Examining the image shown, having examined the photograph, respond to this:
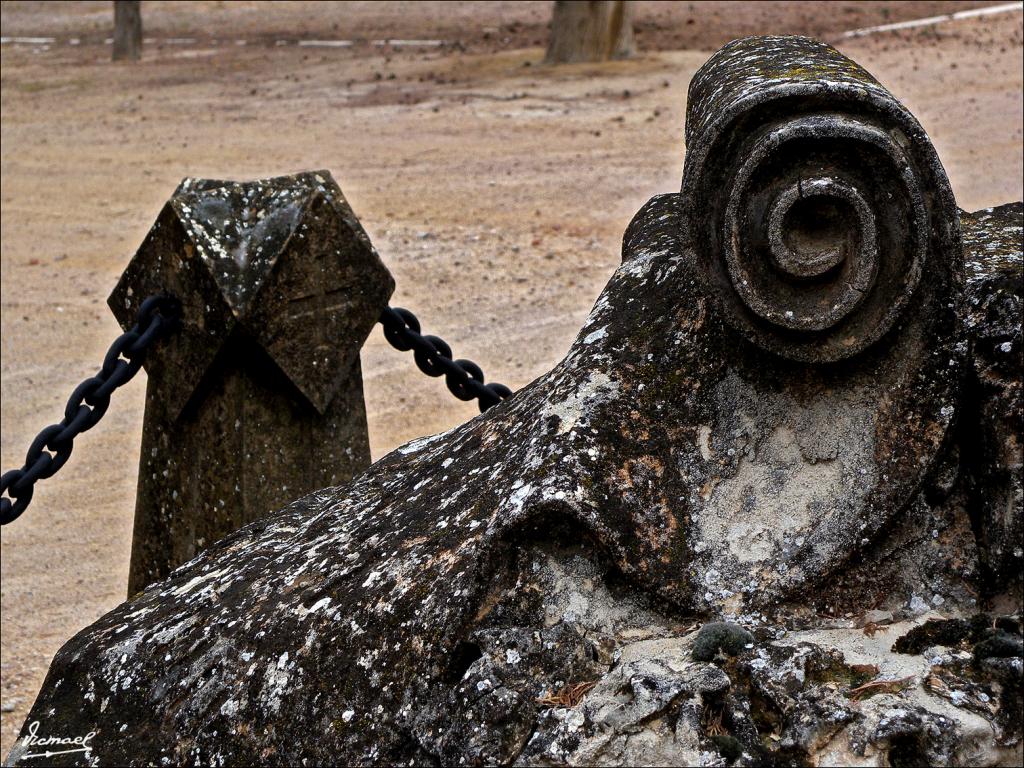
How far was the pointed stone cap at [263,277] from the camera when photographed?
9.89 feet

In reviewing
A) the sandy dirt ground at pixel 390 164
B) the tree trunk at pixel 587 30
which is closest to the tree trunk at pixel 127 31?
the sandy dirt ground at pixel 390 164

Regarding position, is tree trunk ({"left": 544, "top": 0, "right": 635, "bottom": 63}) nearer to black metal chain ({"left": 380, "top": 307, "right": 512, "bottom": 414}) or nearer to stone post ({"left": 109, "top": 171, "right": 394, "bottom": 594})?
black metal chain ({"left": 380, "top": 307, "right": 512, "bottom": 414})

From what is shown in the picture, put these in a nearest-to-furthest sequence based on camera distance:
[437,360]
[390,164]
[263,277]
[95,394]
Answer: [263,277], [95,394], [437,360], [390,164]

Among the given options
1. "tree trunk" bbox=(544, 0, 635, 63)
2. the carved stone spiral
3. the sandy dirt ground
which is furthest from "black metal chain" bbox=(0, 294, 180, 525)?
"tree trunk" bbox=(544, 0, 635, 63)

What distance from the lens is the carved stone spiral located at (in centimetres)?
185

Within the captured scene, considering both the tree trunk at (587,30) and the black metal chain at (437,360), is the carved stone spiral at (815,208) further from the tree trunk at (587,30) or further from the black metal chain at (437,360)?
the tree trunk at (587,30)

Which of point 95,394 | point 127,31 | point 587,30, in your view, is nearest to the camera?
point 95,394

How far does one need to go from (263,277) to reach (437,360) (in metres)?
0.72

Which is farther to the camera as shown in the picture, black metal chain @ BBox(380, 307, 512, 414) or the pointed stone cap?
black metal chain @ BBox(380, 307, 512, 414)

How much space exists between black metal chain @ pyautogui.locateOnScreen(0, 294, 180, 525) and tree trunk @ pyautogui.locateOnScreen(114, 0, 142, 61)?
1936cm

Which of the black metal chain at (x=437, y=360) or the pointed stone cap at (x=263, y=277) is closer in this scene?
the pointed stone cap at (x=263, y=277)

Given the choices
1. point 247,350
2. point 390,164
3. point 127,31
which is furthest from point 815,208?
point 127,31

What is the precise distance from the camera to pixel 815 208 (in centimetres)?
189
